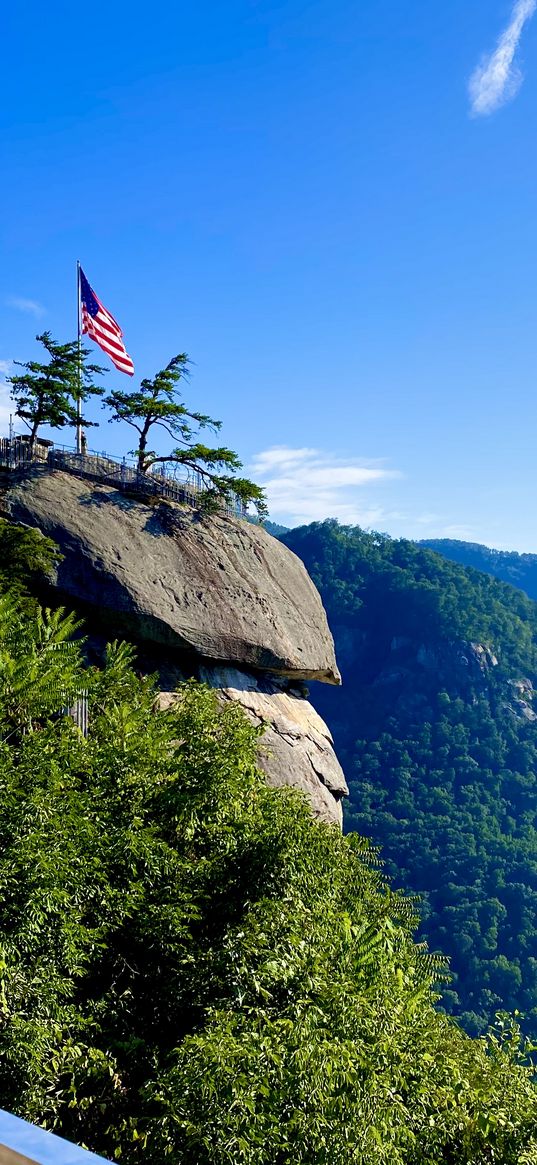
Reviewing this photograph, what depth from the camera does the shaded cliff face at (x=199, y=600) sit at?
2052 centimetres

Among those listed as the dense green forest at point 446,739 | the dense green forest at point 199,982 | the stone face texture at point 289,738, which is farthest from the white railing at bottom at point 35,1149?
the dense green forest at point 446,739

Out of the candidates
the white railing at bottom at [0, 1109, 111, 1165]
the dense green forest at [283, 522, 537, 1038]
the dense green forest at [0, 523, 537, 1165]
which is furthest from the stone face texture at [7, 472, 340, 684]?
the dense green forest at [283, 522, 537, 1038]

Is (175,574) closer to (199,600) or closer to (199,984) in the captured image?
(199,600)

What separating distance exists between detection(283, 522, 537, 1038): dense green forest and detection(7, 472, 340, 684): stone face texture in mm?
45894

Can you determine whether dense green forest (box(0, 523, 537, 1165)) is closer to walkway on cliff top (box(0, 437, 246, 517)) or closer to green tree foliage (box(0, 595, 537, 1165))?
green tree foliage (box(0, 595, 537, 1165))

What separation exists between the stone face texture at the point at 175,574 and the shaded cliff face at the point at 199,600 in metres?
0.03

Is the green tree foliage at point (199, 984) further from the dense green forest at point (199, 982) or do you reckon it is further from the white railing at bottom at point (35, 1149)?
the white railing at bottom at point (35, 1149)

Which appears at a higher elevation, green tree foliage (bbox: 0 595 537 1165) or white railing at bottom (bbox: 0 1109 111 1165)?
white railing at bottom (bbox: 0 1109 111 1165)

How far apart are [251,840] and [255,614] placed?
13723 millimetres

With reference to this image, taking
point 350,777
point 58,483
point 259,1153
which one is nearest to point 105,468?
point 58,483

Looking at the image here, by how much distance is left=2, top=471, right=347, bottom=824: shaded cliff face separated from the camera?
2052 cm

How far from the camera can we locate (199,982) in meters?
8.52

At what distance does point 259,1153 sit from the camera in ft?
20.0

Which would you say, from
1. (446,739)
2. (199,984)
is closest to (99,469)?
(199,984)
